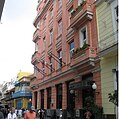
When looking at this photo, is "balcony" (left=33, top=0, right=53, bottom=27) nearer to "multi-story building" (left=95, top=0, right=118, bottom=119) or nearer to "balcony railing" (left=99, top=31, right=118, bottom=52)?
"multi-story building" (left=95, top=0, right=118, bottom=119)

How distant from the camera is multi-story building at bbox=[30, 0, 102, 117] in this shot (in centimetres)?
1432

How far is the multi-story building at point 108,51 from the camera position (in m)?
11.8

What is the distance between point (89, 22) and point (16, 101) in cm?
3369

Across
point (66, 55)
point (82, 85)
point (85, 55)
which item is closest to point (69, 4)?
point (66, 55)

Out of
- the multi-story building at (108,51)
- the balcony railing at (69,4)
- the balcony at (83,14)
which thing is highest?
the balcony railing at (69,4)

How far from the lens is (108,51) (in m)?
11.6

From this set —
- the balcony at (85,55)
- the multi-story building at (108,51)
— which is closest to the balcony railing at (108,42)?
the multi-story building at (108,51)

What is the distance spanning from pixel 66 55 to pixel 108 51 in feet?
24.8

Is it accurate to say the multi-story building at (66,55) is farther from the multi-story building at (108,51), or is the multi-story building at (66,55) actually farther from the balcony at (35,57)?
the multi-story building at (108,51)

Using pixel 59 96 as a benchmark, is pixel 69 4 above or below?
above

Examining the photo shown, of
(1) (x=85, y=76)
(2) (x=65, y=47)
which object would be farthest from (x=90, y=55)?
(2) (x=65, y=47)

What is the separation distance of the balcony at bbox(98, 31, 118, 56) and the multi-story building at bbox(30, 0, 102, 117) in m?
1.03

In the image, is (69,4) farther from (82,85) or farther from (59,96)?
(82,85)

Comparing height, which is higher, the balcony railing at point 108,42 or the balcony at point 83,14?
the balcony at point 83,14
